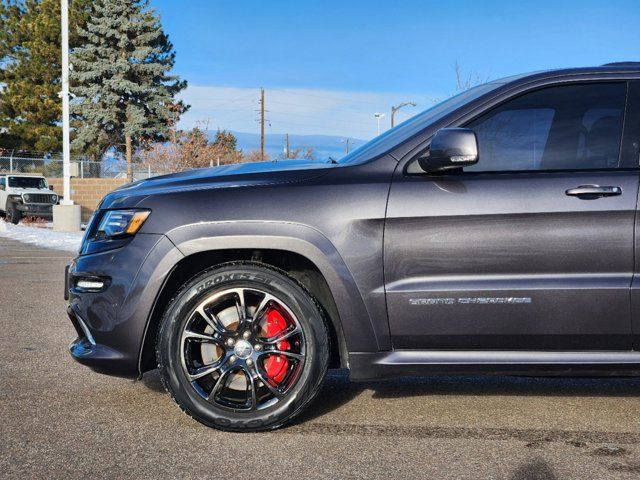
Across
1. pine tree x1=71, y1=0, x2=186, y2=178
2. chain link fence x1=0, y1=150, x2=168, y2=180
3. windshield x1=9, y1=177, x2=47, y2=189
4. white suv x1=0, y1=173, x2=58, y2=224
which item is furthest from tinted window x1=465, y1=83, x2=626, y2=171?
pine tree x1=71, y1=0, x2=186, y2=178

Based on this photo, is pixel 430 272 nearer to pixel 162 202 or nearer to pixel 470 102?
pixel 470 102

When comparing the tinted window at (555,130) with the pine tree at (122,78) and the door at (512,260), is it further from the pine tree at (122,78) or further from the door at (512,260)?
the pine tree at (122,78)

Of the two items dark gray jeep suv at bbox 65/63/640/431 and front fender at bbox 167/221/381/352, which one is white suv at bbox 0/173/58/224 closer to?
dark gray jeep suv at bbox 65/63/640/431

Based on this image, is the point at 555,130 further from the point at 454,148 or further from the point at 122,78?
the point at 122,78

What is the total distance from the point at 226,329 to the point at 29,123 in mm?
48295

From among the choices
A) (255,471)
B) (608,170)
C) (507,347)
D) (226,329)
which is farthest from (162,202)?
(608,170)

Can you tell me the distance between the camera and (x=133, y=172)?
45812mm

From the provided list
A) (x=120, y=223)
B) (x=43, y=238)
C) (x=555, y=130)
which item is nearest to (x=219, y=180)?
(x=120, y=223)

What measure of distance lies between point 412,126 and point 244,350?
153 centimetres

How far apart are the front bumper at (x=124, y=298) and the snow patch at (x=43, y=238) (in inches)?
498

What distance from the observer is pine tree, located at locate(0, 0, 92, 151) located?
1887 inches

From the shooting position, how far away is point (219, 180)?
166 inches

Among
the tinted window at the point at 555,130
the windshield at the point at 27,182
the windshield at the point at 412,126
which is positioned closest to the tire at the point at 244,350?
the windshield at the point at 412,126

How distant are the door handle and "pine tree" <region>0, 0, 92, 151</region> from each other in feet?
153
